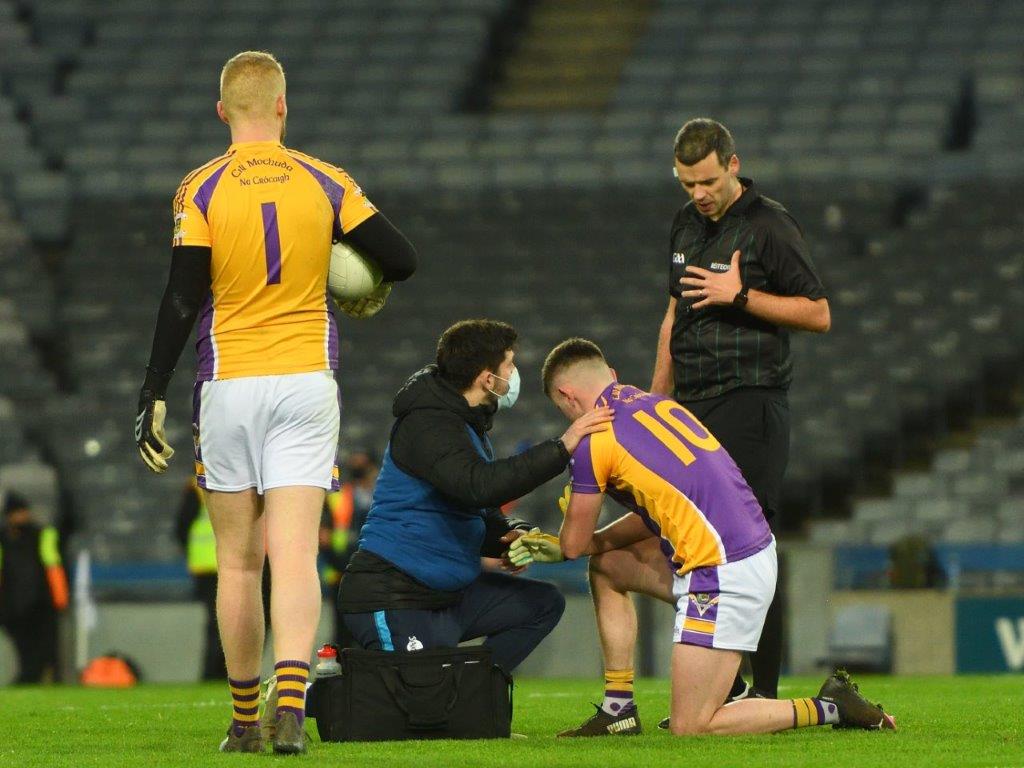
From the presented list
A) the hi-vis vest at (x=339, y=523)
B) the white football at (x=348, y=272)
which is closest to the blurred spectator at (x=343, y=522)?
the hi-vis vest at (x=339, y=523)

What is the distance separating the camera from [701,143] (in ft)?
19.0

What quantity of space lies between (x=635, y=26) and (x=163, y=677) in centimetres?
1053

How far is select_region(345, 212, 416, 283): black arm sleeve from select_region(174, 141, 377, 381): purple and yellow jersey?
0.30ft

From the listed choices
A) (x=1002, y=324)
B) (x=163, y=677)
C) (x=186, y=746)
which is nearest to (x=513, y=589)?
(x=186, y=746)

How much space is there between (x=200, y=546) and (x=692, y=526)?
22.0 feet

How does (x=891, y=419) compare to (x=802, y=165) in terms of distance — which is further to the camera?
(x=802, y=165)

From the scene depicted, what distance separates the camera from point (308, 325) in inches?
200

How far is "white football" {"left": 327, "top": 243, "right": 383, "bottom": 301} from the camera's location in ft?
17.0

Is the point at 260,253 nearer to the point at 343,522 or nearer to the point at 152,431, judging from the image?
the point at 152,431

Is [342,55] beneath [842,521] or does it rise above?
above

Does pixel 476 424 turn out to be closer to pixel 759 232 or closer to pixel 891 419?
pixel 759 232

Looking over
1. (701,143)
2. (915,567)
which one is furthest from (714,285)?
(915,567)

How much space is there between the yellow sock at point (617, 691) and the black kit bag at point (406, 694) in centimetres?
42

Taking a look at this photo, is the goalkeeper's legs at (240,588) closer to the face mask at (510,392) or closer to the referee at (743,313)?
the face mask at (510,392)
